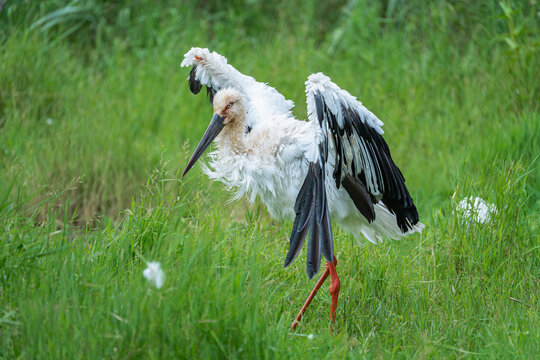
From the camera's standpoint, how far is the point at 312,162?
134 inches

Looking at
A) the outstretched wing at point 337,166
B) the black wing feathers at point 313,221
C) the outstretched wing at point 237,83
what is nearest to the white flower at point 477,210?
the outstretched wing at point 337,166

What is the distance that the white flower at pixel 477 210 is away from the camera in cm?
397

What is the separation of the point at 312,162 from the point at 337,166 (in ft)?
0.44

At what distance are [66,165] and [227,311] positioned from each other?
2.94 meters

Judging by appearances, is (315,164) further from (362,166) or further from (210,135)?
(210,135)

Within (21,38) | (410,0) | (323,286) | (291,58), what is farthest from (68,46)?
(323,286)

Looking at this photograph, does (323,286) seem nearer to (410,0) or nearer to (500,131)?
(500,131)

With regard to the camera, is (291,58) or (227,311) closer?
(227,311)

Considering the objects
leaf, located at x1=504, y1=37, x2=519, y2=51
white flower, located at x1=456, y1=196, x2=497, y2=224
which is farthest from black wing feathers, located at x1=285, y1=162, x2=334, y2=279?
leaf, located at x1=504, y1=37, x2=519, y2=51

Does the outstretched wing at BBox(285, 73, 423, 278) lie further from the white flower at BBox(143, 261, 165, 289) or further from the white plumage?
the white flower at BBox(143, 261, 165, 289)

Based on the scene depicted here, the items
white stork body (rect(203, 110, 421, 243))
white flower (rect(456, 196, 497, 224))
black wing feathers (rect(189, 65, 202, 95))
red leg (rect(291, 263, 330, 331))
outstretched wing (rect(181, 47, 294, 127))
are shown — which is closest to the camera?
red leg (rect(291, 263, 330, 331))

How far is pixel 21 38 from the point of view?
249 inches

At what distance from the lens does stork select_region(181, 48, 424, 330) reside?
333 centimetres

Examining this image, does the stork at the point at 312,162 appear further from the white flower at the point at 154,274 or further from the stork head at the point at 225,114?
the white flower at the point at 154,274
